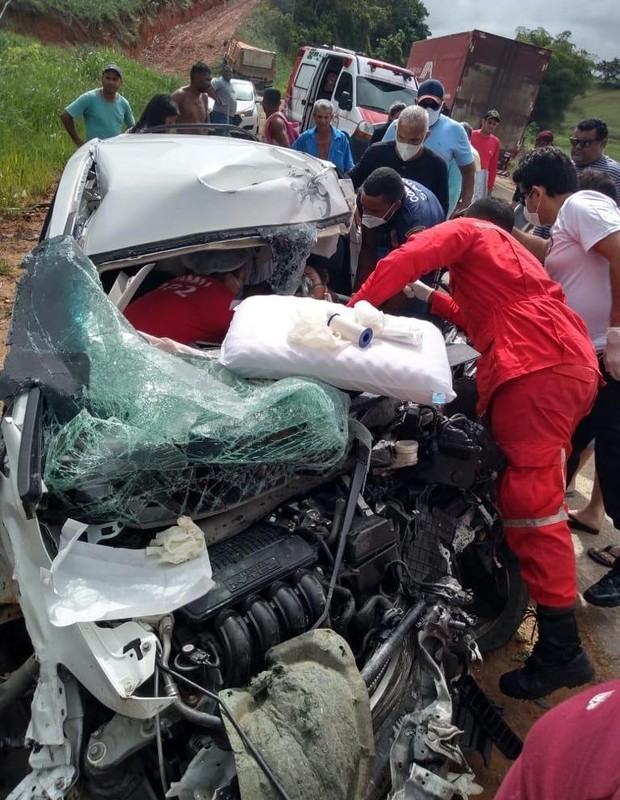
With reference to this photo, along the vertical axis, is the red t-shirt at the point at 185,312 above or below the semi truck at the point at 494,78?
below

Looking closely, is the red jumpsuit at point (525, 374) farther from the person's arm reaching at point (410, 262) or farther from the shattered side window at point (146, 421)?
the shattered side window at point (146, 421)

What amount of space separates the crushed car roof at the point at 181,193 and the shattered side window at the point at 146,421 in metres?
0.56

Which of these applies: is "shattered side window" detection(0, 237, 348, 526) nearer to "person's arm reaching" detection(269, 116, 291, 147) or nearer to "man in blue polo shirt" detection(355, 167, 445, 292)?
"man in blue polo shirt" detection(355, 167, 445, 292)

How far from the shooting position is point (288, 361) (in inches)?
80.5

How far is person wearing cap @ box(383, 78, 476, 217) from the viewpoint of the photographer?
5652 millimetres

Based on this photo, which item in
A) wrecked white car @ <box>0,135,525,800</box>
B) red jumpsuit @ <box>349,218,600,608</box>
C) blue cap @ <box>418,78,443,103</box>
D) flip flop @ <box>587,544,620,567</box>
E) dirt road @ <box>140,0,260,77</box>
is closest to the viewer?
wrecked white car @ <box>0,135,525,800</box>

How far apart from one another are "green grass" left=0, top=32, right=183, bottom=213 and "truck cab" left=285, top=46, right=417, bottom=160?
3.55 m

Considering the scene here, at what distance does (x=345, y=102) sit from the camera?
10211 mm

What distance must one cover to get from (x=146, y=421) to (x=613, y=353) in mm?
2072

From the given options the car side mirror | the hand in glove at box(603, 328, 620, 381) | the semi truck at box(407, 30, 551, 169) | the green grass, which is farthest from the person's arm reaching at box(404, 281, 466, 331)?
the semi truck at box(407, 30, 551, 169)

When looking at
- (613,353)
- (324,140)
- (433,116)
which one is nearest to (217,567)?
(613,353)

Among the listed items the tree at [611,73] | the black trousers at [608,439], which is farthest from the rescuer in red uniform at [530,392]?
the tree at [611,73]

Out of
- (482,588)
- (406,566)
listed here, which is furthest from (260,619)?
(482,588)

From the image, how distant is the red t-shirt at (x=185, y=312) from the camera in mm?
2723
